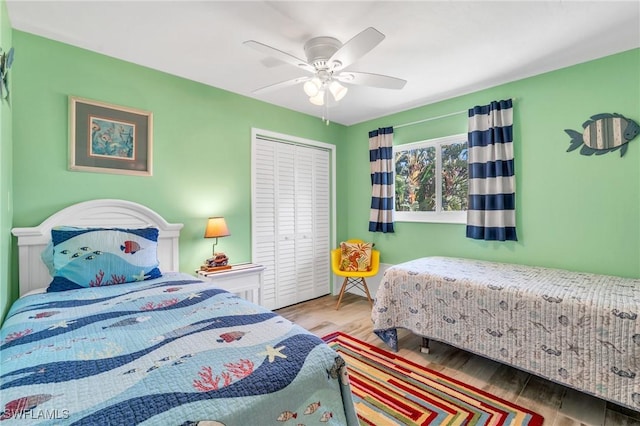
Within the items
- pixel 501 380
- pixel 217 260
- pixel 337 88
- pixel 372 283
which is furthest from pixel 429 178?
pixel 217 260

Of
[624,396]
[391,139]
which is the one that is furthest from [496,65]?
[624,396]

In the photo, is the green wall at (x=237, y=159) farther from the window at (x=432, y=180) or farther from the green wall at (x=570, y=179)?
the window at (x=432, y=180)

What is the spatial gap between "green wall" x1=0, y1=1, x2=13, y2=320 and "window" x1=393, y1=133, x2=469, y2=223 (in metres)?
3.49

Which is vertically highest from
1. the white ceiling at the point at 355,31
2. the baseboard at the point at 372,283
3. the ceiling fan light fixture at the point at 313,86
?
the white ceiling at the point at 355,31

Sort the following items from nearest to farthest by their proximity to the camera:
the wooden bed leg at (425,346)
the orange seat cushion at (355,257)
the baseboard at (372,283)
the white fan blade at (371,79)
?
the white fan blade at (371,79)
the wooden bed leg at (425,346)
the orange seat cushion at (355,257)
the baseboard at (372,283)

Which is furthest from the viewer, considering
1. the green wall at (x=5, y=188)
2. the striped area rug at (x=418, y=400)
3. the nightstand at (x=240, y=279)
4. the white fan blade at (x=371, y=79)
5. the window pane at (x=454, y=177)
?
the window pane at (x=454, y=177)

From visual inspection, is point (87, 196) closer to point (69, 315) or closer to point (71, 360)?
point (69, 315)

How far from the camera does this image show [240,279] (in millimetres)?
2791

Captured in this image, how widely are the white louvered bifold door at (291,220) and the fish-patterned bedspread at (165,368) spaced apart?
1.96 metres

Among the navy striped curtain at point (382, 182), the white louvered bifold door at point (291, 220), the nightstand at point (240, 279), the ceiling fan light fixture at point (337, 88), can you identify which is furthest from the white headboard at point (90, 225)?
the navy striped curtain at point (382, 182)

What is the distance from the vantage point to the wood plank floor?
5.76 feet

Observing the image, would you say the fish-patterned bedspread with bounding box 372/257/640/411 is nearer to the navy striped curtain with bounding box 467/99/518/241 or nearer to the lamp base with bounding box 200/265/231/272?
the navy striped curtain with bounding box 467/99/518/241

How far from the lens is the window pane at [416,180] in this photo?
139 inches

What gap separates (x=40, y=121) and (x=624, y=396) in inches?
159
